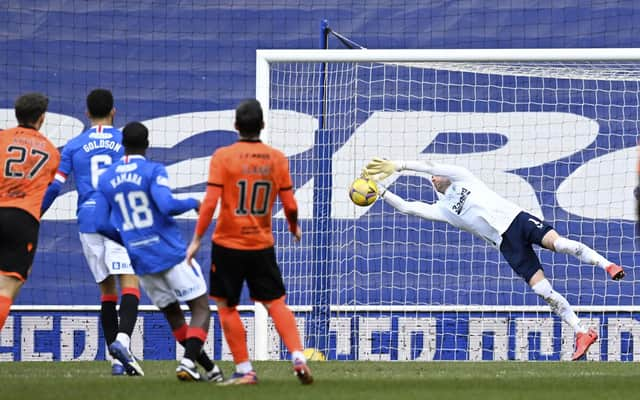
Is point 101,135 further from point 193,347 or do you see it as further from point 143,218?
point 193,347

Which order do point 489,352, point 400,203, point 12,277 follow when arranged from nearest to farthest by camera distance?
point 12,277, point 400,203, point 489,352

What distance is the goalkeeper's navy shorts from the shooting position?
40.5 feet

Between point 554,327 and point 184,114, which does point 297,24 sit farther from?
point 554,327

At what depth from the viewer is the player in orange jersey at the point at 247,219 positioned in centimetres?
829

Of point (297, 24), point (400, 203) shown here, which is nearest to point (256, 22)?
point (297, 24)

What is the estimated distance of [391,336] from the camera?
14.2 m

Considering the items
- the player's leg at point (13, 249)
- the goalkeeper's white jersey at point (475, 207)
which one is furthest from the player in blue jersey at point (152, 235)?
the goalkeeper's white jersey at point (475, 207)

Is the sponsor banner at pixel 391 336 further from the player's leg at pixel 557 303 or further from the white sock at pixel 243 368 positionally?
the white sock at pixel 243 368

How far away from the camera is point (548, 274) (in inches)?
575

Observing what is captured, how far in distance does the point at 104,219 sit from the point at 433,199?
19.8 feet

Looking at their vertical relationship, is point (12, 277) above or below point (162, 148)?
below

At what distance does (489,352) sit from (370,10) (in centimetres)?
430

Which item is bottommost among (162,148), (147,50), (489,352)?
(489,352)

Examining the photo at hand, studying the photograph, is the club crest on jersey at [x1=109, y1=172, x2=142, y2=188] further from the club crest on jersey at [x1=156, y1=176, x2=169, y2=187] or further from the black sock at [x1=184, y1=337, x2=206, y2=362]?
the black sock at [x1=184, y1=337, x2=206, y2=362]
